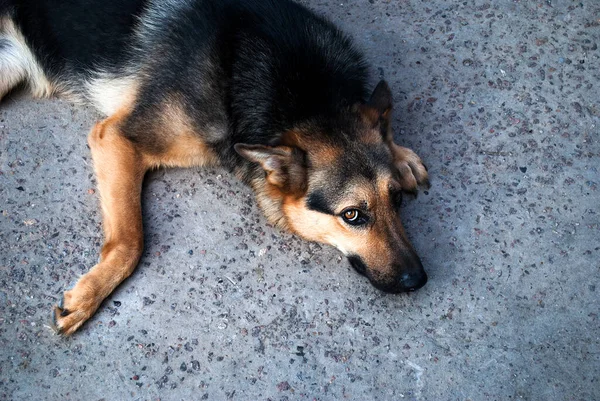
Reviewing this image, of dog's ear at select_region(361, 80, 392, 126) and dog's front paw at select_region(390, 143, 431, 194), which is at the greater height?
dog's ear at select_region(361, 80, 392, 126)

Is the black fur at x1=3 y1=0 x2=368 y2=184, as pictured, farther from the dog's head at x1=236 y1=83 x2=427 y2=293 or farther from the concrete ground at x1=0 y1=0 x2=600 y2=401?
the concrete ground at x1=0 y1=0 x2=600 y2=401

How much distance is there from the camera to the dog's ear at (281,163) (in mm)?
3418

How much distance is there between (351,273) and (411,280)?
0.49 metres

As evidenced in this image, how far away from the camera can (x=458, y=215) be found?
13.4 ft

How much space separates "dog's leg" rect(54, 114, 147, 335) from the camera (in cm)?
344

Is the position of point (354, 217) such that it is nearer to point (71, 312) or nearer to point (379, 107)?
point (379, 107)

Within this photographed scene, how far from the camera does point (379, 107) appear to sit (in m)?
3.81

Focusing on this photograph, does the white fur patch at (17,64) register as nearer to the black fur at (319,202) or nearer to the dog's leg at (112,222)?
the dog's leg at (112,222)

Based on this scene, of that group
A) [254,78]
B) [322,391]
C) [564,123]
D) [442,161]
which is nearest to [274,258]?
[322,391]

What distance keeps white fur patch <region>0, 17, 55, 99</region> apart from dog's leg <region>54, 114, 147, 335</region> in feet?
2.31

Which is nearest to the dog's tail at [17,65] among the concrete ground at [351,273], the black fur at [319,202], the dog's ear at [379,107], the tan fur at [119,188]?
the concrete ground at [351,273]

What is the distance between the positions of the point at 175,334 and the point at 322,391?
0.90 m

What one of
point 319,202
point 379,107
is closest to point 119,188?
point 319,202

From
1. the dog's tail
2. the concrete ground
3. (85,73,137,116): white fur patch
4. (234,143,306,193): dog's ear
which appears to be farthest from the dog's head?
the dog's tail
